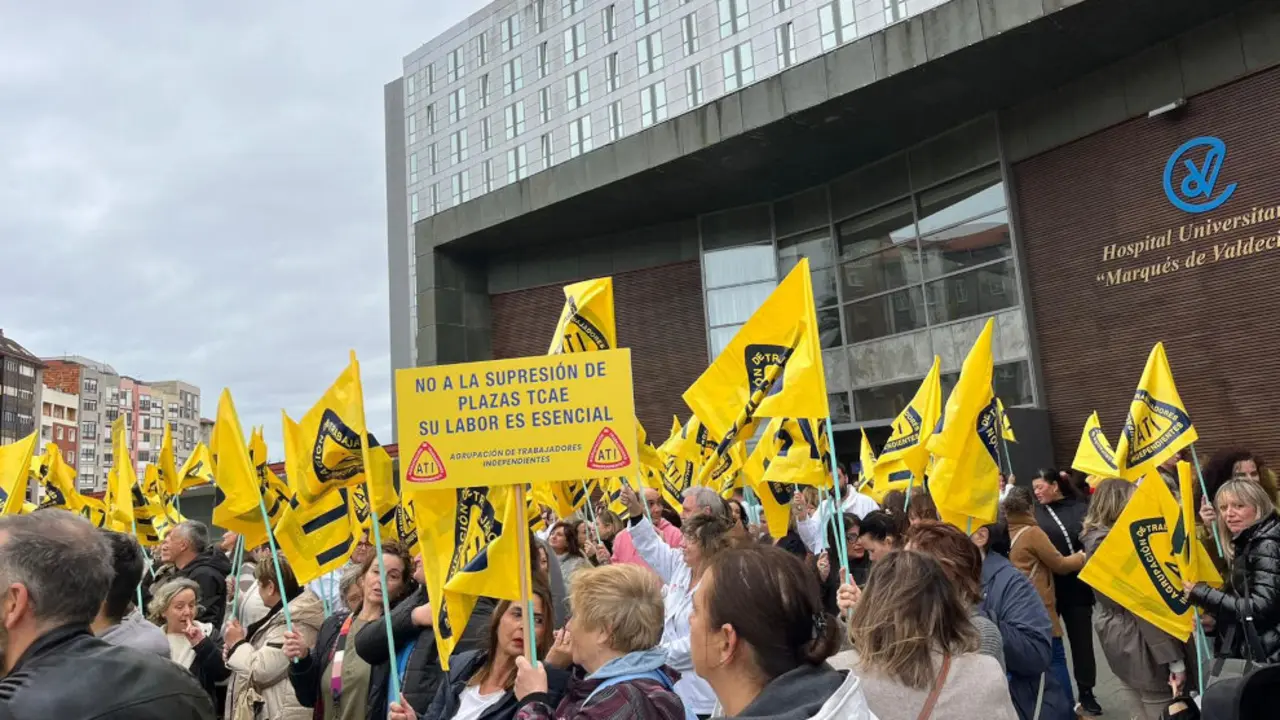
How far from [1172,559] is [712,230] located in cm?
2104

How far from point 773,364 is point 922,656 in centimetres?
333

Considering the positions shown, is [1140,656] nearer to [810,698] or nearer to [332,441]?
[810,698]

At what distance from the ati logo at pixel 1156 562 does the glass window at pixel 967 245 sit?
1535 cm

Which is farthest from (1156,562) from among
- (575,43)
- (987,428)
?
(575,43)

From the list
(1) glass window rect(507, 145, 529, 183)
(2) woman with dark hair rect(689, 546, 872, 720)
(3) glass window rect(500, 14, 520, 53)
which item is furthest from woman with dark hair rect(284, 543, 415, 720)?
(3) glass window rect(500, 14, 520, 53)

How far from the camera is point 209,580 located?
6828 millimetres

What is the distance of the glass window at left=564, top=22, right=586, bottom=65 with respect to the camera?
120ft

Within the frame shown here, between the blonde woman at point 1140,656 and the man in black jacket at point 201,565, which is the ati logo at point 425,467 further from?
the blonde woman at point 1140,656

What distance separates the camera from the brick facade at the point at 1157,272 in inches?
587

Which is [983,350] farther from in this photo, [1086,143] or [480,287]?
[480,287]

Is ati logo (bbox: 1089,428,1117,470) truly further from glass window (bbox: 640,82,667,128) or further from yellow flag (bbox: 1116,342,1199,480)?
glass window (bbox: 640,82,667,128)

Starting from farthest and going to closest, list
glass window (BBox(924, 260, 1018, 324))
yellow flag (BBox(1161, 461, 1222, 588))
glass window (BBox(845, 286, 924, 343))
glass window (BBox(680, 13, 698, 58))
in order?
glass window (BBox(680, 13, 698, 58))
glass window (BBox(845, 286, 924, 343))
glass window (BBox(924, 260, 1018, 324))
yellow flag (BBox(1161, 461, 1222, 588))

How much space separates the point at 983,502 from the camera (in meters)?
5.38

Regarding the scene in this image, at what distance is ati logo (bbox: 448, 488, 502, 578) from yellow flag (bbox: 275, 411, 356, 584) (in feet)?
4.72
